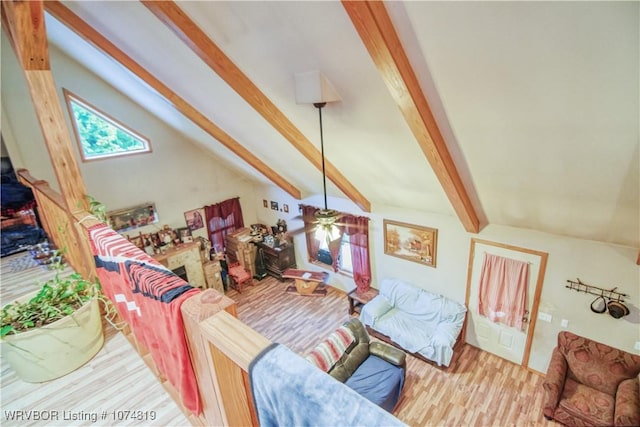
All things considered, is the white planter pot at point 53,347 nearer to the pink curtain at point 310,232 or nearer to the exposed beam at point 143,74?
the exposed beam at point 143,74

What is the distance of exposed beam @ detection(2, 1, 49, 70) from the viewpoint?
220 cm

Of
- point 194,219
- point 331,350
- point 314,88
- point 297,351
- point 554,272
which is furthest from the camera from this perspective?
point 194,219

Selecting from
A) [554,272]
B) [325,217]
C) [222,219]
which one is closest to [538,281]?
[554,272]

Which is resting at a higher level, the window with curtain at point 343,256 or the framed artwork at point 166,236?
the framed artwork at point 166,236

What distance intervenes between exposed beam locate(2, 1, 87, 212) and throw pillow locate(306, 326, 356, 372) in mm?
3450

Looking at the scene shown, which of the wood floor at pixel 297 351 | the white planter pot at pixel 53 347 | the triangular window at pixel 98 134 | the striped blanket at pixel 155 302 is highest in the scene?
the triangular window at pixel 98 134

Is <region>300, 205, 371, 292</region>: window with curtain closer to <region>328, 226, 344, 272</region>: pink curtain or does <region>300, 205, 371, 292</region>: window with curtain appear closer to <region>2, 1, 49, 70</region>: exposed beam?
<region>328, 226, 344, 272</region>: pink curtain

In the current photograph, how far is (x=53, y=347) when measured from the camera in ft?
5.96

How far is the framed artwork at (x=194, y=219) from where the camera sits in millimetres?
7736

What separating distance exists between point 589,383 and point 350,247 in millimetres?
4173

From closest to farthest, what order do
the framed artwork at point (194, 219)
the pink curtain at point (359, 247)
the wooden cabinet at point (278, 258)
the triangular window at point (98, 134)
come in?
1. the triangular window at point (98, 134)
2. the pink curtain at point (359, 247)
3. the framed artwork at point (194, 219)
4. the wooden cabinet at point (278, 258)

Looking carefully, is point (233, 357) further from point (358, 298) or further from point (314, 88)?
point (358, 298)

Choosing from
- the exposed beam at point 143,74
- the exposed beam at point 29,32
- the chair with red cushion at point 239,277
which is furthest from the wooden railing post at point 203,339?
the chair with red cushion at point 239,277

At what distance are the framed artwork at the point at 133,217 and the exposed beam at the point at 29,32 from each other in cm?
473
